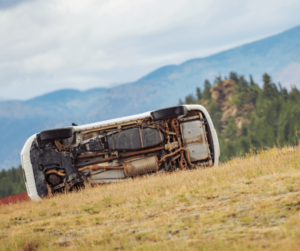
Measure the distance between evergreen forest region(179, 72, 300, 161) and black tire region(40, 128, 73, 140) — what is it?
8627 centimetres

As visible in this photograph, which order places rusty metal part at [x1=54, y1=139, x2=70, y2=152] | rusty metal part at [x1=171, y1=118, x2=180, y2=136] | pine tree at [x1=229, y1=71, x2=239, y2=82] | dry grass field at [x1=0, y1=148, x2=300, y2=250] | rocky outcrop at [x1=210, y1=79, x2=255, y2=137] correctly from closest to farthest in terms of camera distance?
1. dry grass field at [x1=0, y1=148, x2=300, y2=250]
2. rusty metal part at [x1=54, y1=139, x2=70, y2=152]
3. rusty metal part at [x1=171, y1=118, x2=180, y2=136]
4. rocky outcrop at [x1=210, y1=79, x2=255, y2=137]
5. pine tree at [x1=229, y1=71, x2=239, y2=82]

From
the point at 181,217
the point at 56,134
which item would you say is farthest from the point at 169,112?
the point at 181,217

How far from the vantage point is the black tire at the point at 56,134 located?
8547 mm

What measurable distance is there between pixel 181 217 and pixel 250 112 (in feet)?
392

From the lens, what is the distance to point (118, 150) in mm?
8938

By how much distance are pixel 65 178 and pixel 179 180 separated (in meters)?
3.52

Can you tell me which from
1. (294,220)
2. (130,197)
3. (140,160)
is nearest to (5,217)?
(130,197)

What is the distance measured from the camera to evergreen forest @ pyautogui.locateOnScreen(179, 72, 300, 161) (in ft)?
316

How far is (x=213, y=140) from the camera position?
9086 mm

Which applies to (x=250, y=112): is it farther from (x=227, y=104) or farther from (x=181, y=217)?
(x=181, y=217)

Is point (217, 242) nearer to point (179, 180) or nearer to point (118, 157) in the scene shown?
point (179, 180)

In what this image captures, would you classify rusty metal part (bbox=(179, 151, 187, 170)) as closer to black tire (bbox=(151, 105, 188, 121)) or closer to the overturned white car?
the overturned white car

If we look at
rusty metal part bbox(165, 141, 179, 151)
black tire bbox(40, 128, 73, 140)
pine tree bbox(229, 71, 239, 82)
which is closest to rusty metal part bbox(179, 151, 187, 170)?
rusty metal part bbox(165, 141, 179, 151)

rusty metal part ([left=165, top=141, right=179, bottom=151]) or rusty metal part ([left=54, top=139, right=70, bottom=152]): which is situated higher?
rusty metal part ([left=54, top=139, right=70, bottom=152])
